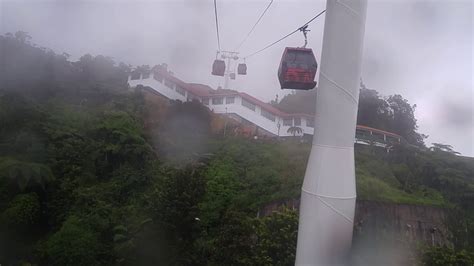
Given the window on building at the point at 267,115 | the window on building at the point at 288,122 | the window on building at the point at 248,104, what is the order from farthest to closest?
the window on building at the point at 248,104 < the window on building at the point at 267,115 < the window on building at the point at 288,122

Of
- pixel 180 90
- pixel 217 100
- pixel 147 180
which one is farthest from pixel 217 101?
pixel 147 180

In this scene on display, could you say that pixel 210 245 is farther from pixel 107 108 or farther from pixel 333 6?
pixel 107 108

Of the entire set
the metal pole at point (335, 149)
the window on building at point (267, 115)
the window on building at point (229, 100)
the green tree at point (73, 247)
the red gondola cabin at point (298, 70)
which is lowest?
the green tree at point (73, 247)

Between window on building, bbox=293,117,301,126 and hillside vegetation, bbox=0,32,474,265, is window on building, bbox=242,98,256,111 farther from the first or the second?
hillside vegetation, bbox=0,32,474,265

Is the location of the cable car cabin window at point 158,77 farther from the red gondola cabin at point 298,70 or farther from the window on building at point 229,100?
the red gondola cabin at point 298,70

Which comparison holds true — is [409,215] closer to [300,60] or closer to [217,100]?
[300,60]

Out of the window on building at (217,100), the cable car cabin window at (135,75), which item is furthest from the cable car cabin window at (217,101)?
the cable car cabin window at (135,75)

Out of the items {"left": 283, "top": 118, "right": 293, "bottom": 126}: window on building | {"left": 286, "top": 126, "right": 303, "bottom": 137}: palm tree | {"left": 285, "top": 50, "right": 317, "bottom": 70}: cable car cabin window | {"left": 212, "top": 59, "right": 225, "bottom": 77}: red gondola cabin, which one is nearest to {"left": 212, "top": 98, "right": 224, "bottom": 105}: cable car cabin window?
{"left": 283, "top": 118, "right": 293, "bottom": 126}: window on building

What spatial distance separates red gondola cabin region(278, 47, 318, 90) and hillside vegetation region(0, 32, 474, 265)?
7.52ft

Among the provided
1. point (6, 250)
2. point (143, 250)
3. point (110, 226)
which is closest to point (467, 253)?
point (143, 250)

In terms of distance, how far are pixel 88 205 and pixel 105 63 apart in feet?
34.3

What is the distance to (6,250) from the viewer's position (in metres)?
7.28

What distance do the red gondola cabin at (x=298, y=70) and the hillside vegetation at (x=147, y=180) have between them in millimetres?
2292

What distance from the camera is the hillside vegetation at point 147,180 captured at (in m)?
6.65
